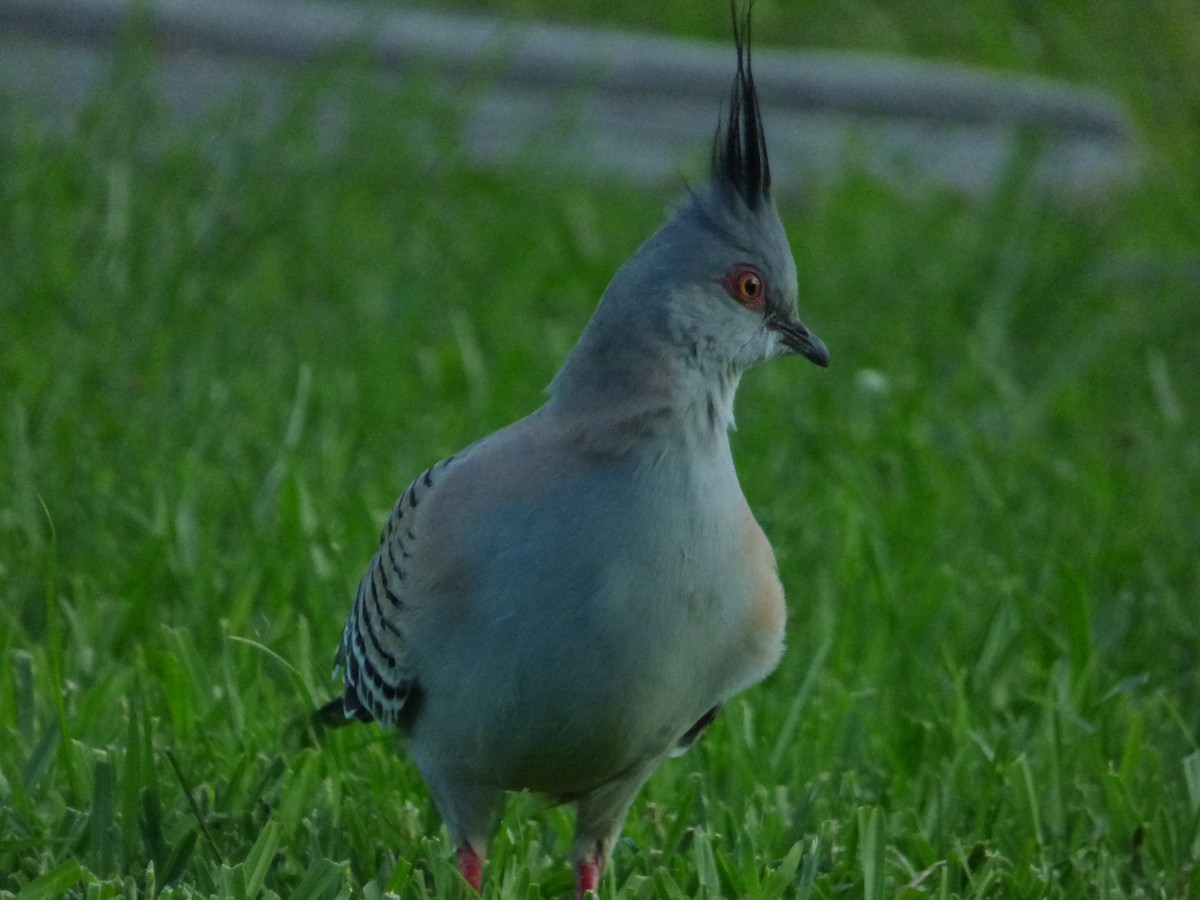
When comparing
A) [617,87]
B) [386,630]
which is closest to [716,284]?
[386,630]

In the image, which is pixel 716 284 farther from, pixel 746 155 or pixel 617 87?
pixel 617 87

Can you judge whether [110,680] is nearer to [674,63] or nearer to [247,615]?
[247,615]

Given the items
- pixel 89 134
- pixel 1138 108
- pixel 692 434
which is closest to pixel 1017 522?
pixel 692 434

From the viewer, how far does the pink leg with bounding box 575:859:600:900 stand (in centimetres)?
333

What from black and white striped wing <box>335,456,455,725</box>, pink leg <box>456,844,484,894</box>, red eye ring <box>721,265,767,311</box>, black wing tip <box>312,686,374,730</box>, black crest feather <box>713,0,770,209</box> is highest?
black crest feather <box>713,0,770,209</box>

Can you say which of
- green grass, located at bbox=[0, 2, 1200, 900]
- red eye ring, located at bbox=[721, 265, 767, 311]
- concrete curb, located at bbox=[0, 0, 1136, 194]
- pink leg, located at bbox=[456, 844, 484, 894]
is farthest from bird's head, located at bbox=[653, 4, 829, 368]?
concrete curb, located at bbox=[0, 0, 1136, 194]

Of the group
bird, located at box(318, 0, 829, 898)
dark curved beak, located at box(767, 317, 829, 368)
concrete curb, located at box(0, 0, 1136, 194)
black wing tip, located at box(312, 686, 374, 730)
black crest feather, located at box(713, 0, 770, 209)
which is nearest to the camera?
bird, located at box(318, 0, 829, 898)

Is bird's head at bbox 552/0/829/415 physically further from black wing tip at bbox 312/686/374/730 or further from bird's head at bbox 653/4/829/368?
black wing tip at bbox 312/686/374/730

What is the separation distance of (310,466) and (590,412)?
225cm

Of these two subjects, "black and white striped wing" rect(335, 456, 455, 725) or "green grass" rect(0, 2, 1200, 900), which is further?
"green grass" rect(0, 2, 1200, 900)

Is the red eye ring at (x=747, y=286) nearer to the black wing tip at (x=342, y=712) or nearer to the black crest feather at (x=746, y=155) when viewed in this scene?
the black crest feather at (x=746, y=155)

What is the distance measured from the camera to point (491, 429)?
18.1 feet

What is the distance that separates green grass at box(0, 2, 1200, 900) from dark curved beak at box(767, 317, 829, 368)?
0.81 metres

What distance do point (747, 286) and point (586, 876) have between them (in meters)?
1.06
